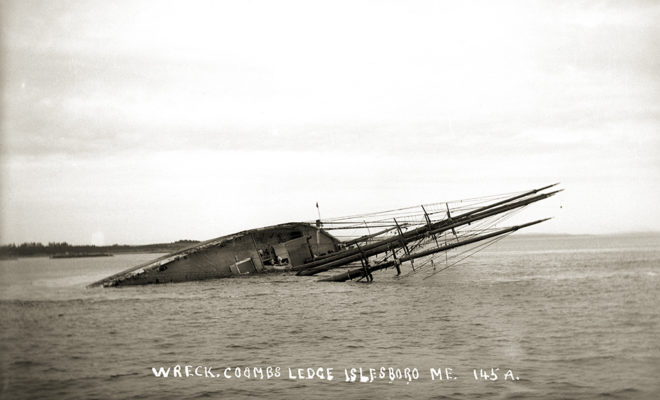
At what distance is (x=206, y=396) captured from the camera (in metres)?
13.4

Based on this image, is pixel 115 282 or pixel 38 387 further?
pixel 115 282

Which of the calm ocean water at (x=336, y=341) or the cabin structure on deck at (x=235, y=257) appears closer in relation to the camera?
the calm ocean water at (x=336, y=341)

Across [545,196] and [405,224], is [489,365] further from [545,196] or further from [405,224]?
[405,224]

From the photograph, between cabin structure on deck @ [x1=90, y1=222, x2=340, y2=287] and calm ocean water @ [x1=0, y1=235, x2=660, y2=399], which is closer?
calm ocean water @ [x1=0, y1=235, x2=660, y2=399]

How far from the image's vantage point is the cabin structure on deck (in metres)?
41.3

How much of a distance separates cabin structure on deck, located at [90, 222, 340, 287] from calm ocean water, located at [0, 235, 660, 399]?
7.06 m

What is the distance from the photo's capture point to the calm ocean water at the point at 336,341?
13883mm

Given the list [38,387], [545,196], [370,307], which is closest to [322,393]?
[38,387]

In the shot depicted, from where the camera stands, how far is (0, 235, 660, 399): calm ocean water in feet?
45.5

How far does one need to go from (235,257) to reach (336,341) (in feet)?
87.0

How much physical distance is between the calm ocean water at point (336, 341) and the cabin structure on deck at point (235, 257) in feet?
23.2

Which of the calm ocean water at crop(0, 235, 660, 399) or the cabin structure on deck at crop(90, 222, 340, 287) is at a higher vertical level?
the cabin structure on deck at crop(90, 222, 340, 287)

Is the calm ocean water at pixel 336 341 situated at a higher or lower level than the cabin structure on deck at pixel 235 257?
lower

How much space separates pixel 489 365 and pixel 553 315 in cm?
1019
